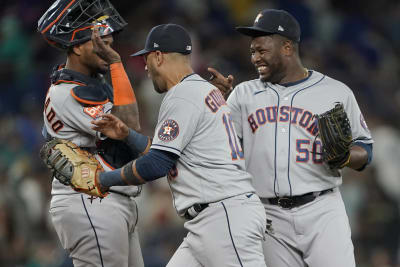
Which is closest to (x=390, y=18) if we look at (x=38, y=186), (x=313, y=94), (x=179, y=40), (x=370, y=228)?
(x=370, y=228)

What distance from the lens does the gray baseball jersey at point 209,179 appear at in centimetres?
367

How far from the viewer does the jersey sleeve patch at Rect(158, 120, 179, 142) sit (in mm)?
3652

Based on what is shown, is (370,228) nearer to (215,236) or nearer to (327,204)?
(327,204)

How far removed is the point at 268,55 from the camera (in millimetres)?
4352

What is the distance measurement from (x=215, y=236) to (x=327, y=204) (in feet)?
2.79

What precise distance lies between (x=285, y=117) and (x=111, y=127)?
1.09 m

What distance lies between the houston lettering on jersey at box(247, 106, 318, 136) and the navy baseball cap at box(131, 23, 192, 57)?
688mm

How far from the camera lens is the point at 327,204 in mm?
4223

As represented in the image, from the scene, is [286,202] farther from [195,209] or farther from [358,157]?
[195,209]

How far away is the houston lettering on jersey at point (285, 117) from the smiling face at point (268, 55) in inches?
9.3

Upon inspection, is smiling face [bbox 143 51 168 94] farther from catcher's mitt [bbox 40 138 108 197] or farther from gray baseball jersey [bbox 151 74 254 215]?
catcher's mitt [bbox 40 138 108 197]

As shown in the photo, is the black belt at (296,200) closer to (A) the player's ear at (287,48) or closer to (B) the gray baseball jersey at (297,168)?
(B) the gray baseball jersey at (297,168)

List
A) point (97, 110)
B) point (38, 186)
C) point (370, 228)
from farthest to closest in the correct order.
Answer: point (38, 186) < point (370, 228) < point (97, 110)

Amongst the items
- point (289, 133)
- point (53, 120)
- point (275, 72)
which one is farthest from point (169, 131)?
point (275, 72)
